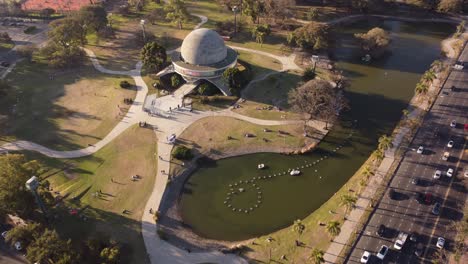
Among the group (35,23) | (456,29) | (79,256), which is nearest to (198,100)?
(79,256)

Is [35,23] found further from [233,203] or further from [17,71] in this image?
[233,203]

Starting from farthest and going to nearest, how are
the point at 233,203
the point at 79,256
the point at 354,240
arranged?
the point at 233,203 < the point at 354,240 < the point at 79,256

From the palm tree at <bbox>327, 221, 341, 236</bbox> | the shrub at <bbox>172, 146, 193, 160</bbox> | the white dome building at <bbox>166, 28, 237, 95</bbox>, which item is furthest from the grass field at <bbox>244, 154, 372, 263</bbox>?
the white dome building at <bbox>166, 28, 237, 95</bbox>

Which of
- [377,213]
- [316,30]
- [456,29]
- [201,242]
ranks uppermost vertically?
[456,29]

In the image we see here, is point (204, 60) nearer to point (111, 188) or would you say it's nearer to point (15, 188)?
point (111, 188)

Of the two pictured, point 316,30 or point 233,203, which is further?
point 316,30

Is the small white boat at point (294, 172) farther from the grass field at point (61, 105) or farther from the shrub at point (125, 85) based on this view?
the shrub at point (125, 85)

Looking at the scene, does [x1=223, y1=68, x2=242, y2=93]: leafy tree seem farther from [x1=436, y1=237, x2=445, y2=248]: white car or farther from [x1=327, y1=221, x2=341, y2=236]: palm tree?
[x1=436, y1=237, x2=445, y2=248]: white car
